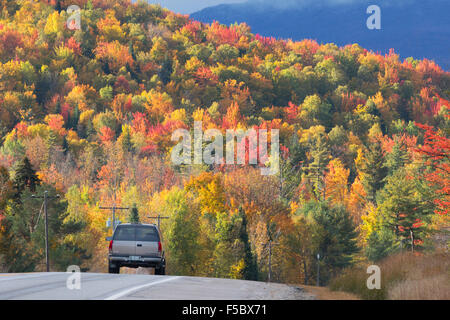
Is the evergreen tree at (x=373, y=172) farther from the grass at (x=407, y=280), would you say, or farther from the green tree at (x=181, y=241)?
the grass at (x=407, y=280)

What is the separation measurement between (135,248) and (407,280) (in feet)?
34.6

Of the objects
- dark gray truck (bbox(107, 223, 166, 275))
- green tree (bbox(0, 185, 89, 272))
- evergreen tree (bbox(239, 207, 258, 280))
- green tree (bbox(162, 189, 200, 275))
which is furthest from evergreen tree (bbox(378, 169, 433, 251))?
dark gray truck (bbox(107, 223, 166, 275))

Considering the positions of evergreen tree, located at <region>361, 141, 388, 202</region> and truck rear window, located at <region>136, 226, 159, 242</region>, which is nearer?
truck rear window, located at <region>136, 226, 159, 242</region>

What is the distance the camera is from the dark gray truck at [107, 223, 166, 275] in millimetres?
23688

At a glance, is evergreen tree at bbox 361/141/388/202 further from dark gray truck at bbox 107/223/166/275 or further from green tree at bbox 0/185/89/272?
dark gray truck at bbox 107/223/166/275

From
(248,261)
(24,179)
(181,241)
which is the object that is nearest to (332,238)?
(248,261)

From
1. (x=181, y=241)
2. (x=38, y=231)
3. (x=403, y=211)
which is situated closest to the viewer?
(x=38, y=231)

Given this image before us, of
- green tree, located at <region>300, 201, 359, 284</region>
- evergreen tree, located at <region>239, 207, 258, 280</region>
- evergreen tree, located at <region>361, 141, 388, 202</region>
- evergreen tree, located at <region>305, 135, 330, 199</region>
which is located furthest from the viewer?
evergreen tree, located at <region>305, 135, 330, 199</region>

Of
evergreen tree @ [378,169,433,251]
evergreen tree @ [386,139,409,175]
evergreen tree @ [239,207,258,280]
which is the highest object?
evergreen tree @ [386,139,409,175]

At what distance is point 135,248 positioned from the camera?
2369cm

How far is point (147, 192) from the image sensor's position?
12738cm

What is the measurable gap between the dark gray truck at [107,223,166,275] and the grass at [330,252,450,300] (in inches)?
289

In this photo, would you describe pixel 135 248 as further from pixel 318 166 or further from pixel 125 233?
pixel 318 166
